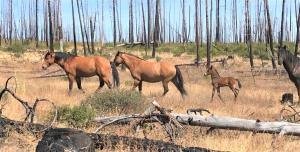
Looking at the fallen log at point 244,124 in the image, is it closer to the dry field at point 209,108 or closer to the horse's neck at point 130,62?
the dry field at point 209,108

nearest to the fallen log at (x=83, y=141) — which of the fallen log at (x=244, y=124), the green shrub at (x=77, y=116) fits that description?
the fallen log at (x=244, y=124)

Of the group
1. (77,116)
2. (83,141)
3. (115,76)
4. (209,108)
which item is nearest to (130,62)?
(115,76)

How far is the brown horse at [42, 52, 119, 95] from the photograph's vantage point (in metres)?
18.3

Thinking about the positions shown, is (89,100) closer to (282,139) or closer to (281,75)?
(282,139)

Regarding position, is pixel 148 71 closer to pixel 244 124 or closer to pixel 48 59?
pixel 48 59

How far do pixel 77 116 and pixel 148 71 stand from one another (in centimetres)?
786

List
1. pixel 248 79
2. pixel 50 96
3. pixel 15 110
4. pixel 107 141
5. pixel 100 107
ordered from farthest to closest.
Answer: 1. pixel 248 79
2. pixel 50 96
3. pixel 100 107
4. pixel 15 110
5. pixel 107 141

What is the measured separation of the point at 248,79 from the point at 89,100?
16248 millimetres

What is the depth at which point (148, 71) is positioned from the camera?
Result: 18172mm

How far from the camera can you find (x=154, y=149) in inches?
296

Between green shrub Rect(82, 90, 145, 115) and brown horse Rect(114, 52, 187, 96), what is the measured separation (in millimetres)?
4578

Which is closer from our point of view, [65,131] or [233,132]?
[65,131]

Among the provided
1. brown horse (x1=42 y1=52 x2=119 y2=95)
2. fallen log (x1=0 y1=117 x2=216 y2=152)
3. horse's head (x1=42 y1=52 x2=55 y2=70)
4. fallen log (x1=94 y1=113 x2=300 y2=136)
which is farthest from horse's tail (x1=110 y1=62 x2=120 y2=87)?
fallen log (x1=0 y1=117 x2=216 y2=152)

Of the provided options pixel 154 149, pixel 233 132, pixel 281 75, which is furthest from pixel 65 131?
pixel 281 75
